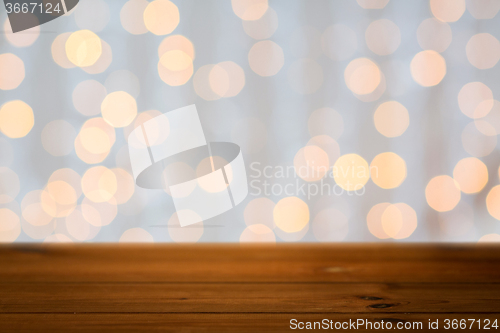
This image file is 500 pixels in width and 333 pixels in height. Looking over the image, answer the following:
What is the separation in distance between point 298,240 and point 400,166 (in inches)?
15.6

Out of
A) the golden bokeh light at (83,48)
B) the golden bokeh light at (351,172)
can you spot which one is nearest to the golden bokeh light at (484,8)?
the golden bokeh light at (351,172)

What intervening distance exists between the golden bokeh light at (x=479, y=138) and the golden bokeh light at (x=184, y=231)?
87cm

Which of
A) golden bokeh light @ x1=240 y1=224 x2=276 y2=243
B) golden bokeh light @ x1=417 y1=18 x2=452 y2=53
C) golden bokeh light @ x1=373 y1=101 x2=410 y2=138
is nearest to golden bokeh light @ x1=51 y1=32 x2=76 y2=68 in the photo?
golden bokeh light @ x1=240 y1=224 x2=276 y2=243

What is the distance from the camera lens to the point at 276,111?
0.87 meters

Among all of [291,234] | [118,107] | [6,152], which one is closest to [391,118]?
[291,234]

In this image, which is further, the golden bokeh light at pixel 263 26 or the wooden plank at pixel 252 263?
the golden bokeh light at pixel 263 26

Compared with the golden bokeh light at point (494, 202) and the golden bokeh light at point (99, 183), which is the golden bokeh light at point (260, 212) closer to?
the golden bokeh light at point (99, 183)

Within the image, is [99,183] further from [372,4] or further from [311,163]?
[372,4]

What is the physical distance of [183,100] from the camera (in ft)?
2.84

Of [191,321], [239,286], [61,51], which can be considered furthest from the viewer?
[61,51]

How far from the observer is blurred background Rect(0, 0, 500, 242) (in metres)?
0.85

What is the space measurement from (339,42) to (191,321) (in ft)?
2.76

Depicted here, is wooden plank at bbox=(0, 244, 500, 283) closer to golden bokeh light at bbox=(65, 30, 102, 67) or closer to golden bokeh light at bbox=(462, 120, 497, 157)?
golden bokeh light at bbox=(462, 120, 497, 157)

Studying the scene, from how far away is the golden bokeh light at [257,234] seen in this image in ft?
2.92
